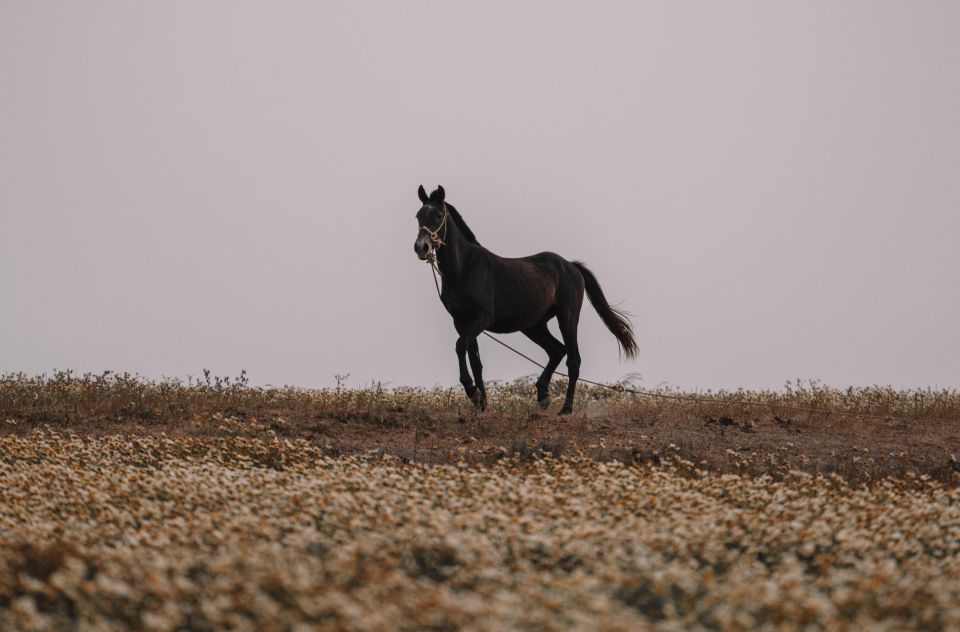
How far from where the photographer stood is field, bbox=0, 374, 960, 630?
4.51 m

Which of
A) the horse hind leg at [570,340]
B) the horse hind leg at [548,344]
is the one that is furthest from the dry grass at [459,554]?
the horse hind leg at [548,344]

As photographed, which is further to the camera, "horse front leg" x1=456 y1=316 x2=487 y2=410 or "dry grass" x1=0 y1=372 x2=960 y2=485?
"horse front leg" x1=456 y1=316 x2=487 y2=410

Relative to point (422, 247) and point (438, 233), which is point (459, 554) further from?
point (438, 233)

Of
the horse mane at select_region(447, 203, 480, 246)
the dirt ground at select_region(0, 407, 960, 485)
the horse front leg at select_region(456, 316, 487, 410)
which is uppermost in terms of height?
the horse mane at select_region(447, 203, 480, 246)

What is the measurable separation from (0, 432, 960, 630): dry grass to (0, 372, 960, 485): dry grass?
2479 mm

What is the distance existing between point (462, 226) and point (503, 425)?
3.34 m

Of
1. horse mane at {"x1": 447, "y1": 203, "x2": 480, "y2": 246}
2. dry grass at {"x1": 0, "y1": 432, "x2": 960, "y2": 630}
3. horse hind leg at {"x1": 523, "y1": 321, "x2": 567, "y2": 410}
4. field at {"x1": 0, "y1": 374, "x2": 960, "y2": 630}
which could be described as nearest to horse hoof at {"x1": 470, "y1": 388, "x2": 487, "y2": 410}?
field at {"x1": 0, "y1": 374, "x2": 960, "y2": 630}

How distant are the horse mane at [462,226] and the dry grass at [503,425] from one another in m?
2.57

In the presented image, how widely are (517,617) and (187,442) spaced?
7.82m

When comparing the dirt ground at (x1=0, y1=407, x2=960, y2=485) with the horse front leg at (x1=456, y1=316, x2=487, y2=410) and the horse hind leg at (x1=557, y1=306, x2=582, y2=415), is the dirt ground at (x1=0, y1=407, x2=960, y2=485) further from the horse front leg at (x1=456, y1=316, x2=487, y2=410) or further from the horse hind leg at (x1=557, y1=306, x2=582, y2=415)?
the horse hind leg at (x1=557, y1=306, x2=582, y2=415)

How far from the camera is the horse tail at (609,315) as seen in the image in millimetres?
17797

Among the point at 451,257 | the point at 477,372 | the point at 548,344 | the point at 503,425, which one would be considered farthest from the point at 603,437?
the point at 548,344

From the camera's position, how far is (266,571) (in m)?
4.82

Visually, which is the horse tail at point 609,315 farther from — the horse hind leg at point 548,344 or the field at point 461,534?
the field at point 461,534
